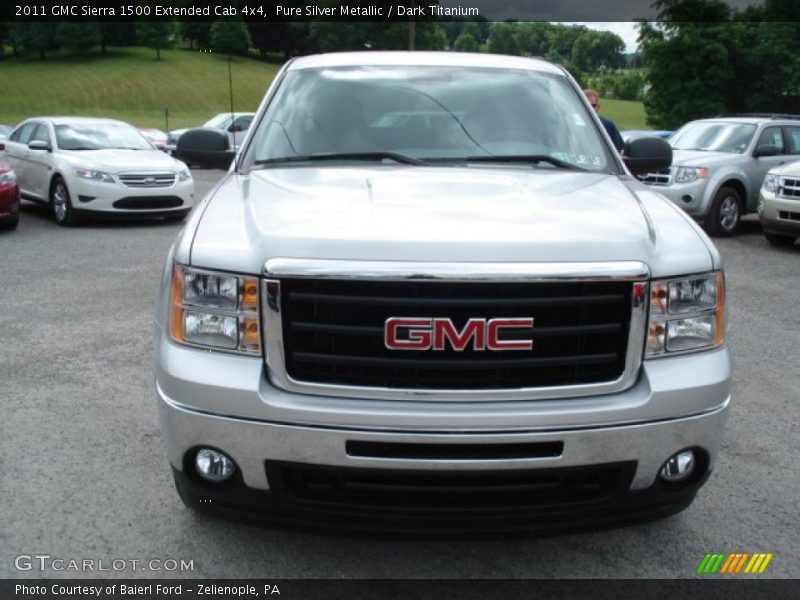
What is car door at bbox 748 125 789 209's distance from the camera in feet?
41.1

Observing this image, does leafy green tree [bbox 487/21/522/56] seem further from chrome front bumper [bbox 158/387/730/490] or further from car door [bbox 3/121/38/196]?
chrome front bumper [bbox 158/387/730/490]

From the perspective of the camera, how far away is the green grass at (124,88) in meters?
53.6

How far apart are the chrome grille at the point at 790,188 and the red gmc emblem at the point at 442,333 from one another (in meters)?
9.39

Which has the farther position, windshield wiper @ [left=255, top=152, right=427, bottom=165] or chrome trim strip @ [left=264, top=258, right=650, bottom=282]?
windshield wiper @ [left=255, top=152, right=427, bottom=165]

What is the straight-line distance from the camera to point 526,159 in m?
3.84

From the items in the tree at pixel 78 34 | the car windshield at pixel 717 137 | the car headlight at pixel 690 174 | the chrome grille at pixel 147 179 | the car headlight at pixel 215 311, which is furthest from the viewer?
the tree at pixel 78 34

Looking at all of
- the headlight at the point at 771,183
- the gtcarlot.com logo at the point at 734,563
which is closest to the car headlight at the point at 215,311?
the gtcarlot.com logo at the point at 734,563

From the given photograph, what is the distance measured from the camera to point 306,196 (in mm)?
3146

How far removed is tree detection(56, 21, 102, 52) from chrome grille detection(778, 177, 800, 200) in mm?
79330

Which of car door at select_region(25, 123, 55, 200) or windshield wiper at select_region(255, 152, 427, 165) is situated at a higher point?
windshield wiper at select_region(255, 152, 427, 165)

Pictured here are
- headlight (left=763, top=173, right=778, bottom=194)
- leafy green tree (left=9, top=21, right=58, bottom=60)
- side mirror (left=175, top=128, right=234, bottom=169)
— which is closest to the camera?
side mirror (left=175, top=128, right=234, bottom=169)

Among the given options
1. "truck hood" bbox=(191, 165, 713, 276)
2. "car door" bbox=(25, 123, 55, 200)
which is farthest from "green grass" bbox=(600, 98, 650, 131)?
"truck hood" bbox=(191, 165, 713, 276)

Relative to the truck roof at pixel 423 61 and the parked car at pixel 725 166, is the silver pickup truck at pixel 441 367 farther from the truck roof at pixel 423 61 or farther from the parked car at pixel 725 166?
the parked car at pixel 725 166

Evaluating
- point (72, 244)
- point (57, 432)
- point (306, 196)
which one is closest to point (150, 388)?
point (57, 432)
